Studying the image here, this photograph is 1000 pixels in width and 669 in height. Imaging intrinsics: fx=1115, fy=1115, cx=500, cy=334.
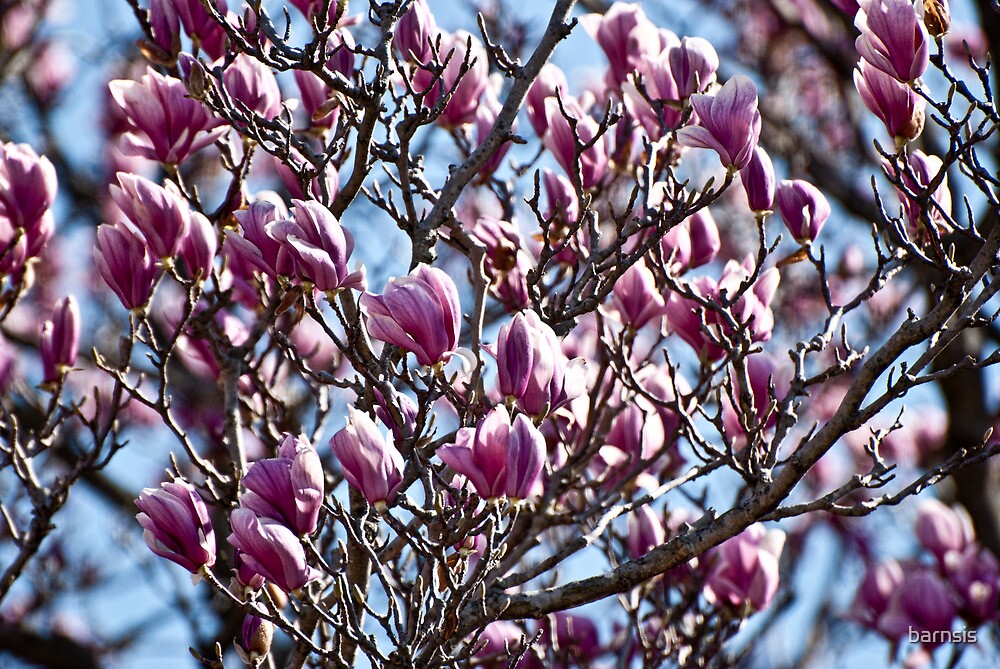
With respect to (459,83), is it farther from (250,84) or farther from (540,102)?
(250,84)

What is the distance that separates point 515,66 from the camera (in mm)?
2441

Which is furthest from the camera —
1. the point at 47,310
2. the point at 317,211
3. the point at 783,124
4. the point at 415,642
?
the point at 47,310

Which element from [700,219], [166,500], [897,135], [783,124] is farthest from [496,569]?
[783,124]

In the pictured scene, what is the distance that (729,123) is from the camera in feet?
7.67

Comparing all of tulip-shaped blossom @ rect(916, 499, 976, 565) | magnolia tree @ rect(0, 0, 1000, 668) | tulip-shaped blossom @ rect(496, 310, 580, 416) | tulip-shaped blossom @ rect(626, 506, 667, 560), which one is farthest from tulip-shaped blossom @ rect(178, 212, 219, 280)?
tulip-shaped blossom @ rect(916, 499, 976, 565)

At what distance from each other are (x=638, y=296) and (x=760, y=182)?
0.40 metres

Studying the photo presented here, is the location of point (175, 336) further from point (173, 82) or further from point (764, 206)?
point (764, 206)

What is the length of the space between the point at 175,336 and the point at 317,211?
0.59m

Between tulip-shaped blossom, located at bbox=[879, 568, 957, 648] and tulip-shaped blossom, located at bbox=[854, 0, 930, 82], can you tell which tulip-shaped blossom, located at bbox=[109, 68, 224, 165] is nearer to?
tulip-shaped blossom, located at bbox=[854, 0, 930, 82]

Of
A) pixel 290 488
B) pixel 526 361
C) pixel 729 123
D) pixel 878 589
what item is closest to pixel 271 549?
pixel 290 488

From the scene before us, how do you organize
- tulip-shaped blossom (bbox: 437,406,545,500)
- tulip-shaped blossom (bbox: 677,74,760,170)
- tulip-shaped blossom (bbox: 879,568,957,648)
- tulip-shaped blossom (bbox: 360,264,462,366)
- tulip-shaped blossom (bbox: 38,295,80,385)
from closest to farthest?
tulip-shaped blossom (bbox: 437,406,545,500) < tulip-shaped blossom (bbox: 360,264,462,366) < tulip-shaped blossom (bbox: 677,74,760,170) < tulip-shaped blossom (bbox: 38,295,80,385) < tulip-shaped blossom (bbox: 879,568,957,648)

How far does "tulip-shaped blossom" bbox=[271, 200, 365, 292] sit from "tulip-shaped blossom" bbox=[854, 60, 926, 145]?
1180 mm

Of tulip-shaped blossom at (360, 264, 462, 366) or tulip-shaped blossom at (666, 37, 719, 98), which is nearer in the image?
tulip-shaped blossom at (360, 264, 462, 366)

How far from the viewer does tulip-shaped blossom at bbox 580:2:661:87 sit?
9.74 feet
